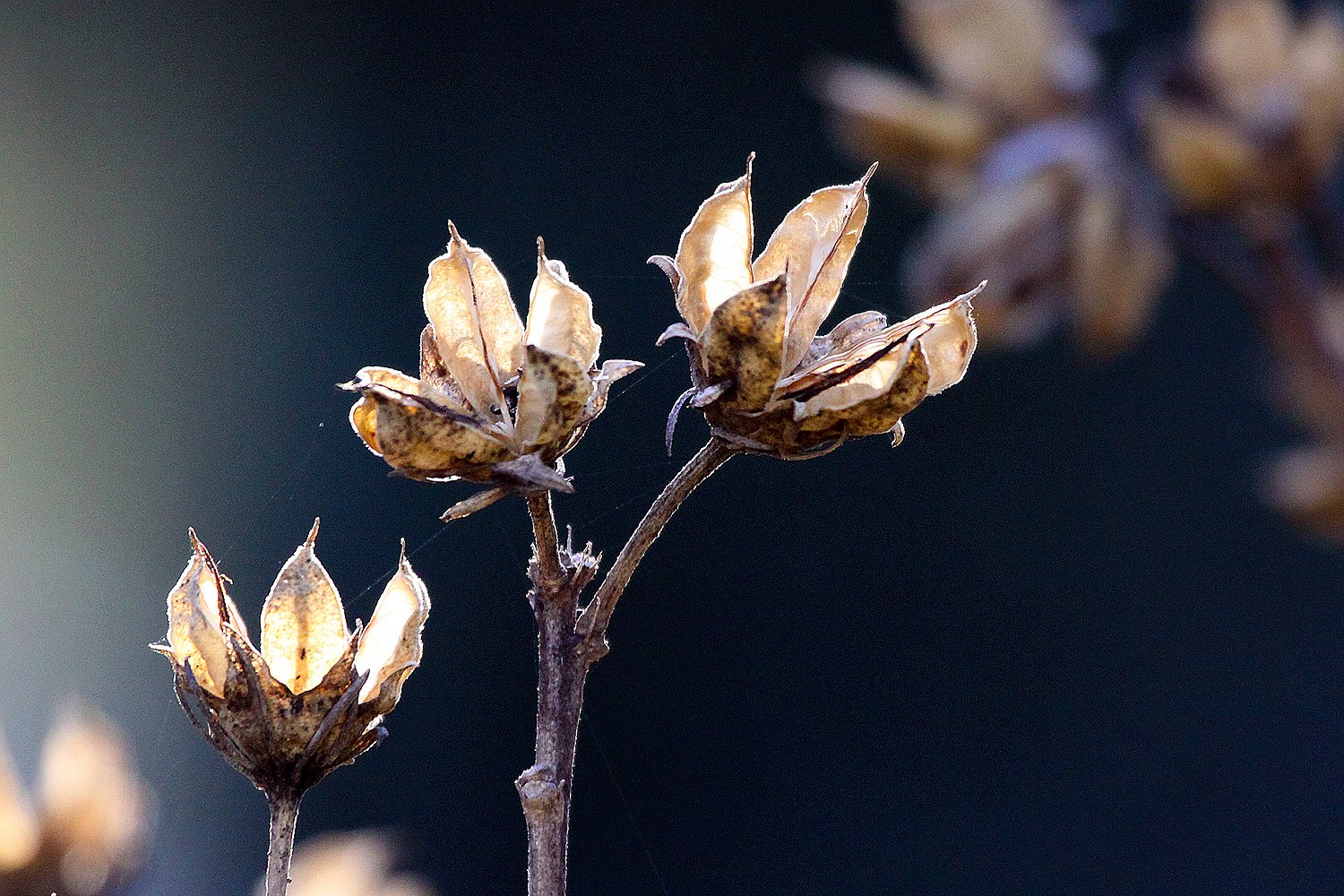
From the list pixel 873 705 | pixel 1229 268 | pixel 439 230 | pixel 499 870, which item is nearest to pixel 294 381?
pixel 439 230

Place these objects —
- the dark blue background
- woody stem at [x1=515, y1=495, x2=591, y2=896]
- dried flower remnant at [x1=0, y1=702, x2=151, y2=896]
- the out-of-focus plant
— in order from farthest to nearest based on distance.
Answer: the dark blue background → the out-of-focus plant → dried flower remnant at [x1=0, y1=702, x2=151, y2=896] → woody stem at [x1=515, y1=495, x2=591, y2=896]

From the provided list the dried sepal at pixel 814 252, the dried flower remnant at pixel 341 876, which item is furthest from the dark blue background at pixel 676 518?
the dried sepal at pixel 814 252

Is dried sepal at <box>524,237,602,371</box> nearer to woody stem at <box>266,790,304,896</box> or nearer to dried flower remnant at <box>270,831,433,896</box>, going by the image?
woody stem at <box>266,790,304,896</box>

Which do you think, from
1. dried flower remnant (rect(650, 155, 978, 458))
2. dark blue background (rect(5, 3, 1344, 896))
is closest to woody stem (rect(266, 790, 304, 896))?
dried flower remnant (rect(650, 155, 978, 458))

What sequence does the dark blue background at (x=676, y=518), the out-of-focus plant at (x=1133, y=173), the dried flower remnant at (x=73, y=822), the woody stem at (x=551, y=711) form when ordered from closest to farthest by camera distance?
1. the woody stem at (x=551, y=711)
2. the dried flower remnant at (x=73, y=822)
3. the out-of-focus plant at (x=1133, y=173)
4. the dark blue background at (x=676, y=518)

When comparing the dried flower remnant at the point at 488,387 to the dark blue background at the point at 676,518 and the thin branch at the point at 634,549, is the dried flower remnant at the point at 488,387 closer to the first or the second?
the thin branch at the point at 634,549

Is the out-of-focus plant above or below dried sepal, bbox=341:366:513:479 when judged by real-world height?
above
